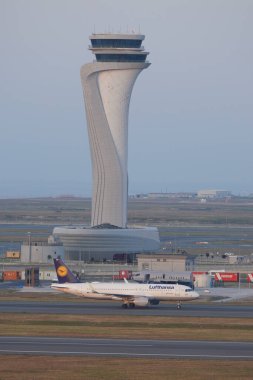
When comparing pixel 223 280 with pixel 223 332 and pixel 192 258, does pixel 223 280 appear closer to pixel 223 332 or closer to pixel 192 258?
pixel 192 258

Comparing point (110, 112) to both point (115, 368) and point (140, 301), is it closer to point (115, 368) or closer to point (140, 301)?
point (140, 301)

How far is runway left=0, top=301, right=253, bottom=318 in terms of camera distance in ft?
275

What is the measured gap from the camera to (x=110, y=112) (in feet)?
493

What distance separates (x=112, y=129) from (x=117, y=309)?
2538 inches

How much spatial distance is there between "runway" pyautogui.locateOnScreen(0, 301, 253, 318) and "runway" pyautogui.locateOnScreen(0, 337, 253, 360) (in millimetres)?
16496

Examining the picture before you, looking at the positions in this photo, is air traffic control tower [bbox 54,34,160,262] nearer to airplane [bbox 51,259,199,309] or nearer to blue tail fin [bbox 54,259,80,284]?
blue tail fin [bbox 54,259,80,284]

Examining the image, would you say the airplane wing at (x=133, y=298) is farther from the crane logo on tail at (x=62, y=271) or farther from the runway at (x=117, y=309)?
the crane logo on tail at (x=62, y=271)

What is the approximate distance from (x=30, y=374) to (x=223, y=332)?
66.4ft

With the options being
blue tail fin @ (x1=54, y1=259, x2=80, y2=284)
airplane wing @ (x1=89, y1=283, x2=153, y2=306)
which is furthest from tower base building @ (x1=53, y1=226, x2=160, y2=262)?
airplane wing @ (x1=89, y1=283, x2=153, y2=306)

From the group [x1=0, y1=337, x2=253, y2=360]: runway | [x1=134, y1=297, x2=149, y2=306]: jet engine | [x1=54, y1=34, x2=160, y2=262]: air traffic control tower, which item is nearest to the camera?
[x1=0, y1=337, x2=253, y2=360]: runway

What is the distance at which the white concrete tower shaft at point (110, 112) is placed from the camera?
147500 millimetres

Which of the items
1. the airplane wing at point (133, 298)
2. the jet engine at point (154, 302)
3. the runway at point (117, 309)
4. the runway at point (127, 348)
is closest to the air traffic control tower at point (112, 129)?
the jet engine at point (154, 302)

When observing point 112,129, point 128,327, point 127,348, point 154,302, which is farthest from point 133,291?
point 112,129

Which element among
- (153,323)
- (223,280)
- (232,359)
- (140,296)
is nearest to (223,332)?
(153,323)
